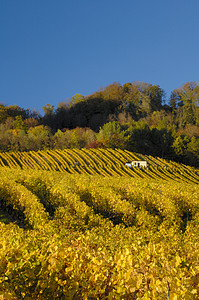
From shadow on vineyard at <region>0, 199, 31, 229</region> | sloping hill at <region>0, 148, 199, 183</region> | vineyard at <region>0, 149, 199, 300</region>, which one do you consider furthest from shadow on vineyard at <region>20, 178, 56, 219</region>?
sloping hill at <region>0, 148, 199, 183</region>

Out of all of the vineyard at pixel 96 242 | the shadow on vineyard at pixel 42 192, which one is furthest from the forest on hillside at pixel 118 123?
the vineyard at pixel 96 242

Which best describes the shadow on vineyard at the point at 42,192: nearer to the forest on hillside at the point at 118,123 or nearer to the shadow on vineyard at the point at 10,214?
the shadow on vineyard at the point at 10,214

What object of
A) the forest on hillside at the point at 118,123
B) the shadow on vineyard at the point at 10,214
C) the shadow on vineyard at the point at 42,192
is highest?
the forest on hillside at the point at 118,123

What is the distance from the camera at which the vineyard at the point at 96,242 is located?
5215 millimetres

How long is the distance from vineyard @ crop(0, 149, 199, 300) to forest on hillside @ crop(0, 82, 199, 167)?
42.0 meters

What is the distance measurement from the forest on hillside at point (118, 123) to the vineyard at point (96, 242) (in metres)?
42.0

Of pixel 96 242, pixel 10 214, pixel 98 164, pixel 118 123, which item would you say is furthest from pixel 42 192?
pixel 118 123

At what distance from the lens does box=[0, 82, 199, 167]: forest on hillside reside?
6450 centimetres

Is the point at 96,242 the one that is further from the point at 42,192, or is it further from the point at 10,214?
the point at 10,214

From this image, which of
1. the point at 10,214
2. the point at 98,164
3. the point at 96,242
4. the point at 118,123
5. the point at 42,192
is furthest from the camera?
the point at 118,123

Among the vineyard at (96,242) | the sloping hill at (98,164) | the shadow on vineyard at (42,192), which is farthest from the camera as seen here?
the sloping hill at (98,164)

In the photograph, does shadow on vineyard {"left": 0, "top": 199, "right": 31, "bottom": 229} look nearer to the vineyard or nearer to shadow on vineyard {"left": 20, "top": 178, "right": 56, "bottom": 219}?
the vineyard

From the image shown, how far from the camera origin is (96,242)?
7.35 m

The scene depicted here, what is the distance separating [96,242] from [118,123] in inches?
2426
